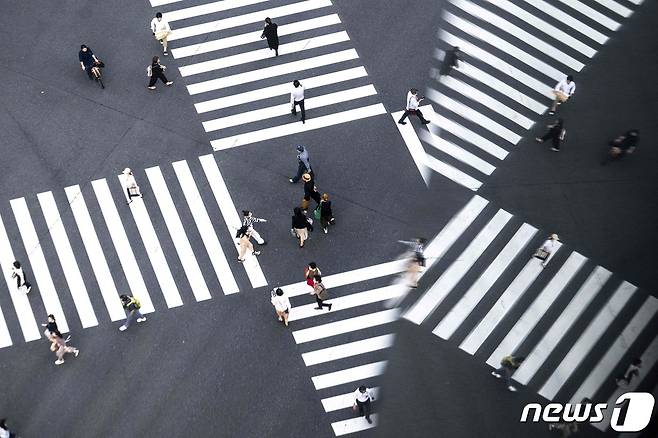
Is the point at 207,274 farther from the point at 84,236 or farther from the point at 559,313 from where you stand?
the point at 559,313

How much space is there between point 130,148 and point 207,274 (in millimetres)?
5427

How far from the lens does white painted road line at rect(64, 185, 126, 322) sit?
947 inches

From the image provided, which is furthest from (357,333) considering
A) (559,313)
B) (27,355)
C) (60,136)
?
(60,136)

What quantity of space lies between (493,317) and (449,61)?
30.1 feet

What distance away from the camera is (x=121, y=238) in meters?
25.2

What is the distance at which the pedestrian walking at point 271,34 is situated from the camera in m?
A: 27.3

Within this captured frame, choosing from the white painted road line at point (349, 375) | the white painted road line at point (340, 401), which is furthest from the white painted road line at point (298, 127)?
the white painted road line at point (340, 401)

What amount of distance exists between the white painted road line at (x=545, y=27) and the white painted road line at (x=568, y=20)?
1.49 feet

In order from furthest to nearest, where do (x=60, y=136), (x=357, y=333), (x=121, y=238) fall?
(x=60, y=136) → (x=121, y=238) → (x=357, y=333)

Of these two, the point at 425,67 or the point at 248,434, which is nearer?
the point at 248,434

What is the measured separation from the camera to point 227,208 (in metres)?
25.6

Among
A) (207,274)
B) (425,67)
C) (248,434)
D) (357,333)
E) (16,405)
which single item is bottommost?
(248,434)

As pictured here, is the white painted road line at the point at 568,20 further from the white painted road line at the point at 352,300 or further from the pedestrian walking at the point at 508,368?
the pedestrian walking at the point at 508,368

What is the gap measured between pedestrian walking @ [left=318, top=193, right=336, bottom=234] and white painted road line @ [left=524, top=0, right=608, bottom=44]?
11.7m
